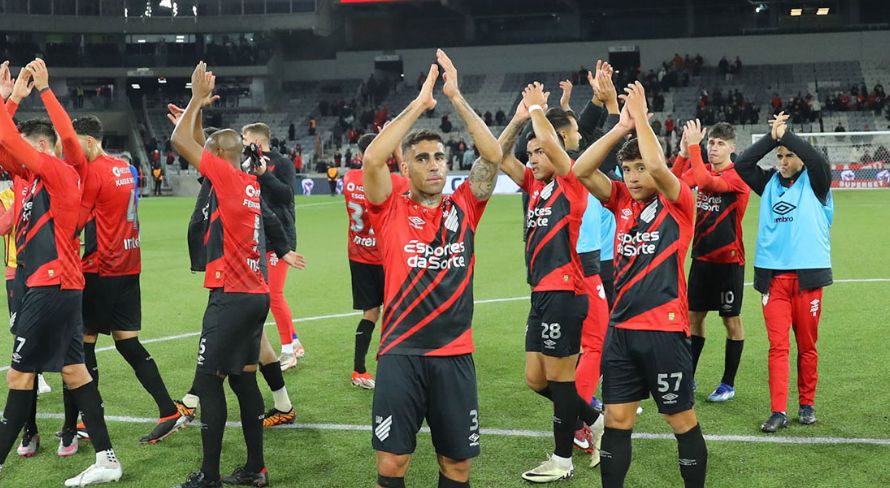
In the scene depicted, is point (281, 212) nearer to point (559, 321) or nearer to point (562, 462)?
point (559, 321)

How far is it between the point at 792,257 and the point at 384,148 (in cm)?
414

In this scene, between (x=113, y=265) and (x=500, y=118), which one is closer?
(x=113, y=265)

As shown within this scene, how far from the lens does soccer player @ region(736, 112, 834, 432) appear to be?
7.38 m

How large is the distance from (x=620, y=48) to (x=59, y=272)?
162 feet

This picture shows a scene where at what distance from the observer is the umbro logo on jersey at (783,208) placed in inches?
294

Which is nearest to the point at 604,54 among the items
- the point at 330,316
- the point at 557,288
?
the point at 330,316

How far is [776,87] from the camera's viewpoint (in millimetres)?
49156

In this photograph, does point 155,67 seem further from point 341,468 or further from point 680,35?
point 341,468

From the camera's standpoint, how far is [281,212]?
9508mm

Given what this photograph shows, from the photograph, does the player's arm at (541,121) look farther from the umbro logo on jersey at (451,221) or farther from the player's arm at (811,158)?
the player's arm at (811,158)

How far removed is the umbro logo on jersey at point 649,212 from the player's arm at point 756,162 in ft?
7.16

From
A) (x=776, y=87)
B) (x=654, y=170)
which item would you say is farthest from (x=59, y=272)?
(x=776, y=87)

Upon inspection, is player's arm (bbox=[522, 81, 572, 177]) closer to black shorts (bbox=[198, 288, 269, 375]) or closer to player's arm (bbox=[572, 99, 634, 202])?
player's arm (bbox=[572, 99, 634, 202])

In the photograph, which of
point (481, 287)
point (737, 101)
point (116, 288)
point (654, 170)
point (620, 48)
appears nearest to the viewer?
point (654, 170)
